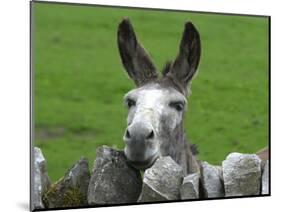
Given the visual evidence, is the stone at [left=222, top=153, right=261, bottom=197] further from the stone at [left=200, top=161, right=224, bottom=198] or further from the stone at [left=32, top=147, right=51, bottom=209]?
the stone at [left=32, top=147, right=51, bottom=209]

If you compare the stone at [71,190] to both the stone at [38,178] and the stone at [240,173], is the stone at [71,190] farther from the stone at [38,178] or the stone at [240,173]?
the stone at [240,173]

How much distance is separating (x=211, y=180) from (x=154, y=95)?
2.70ft

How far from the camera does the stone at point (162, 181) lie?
5.09 meters

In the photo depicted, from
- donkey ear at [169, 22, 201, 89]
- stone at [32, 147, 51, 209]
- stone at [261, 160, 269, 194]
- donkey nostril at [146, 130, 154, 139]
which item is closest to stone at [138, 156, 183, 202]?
donkey nostril at [146, 130, 154, 139]

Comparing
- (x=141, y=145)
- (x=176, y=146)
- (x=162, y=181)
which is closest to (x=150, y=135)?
(x=141, y=145)

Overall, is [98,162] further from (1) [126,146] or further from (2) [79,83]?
(2) [79,83]

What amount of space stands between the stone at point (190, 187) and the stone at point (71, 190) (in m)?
0.67

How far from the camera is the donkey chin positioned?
5.00 metres

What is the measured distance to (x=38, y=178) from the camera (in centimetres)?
502

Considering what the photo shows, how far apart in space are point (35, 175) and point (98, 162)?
44 centimetres

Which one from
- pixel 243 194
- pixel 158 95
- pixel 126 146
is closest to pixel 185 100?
pixel 158 95

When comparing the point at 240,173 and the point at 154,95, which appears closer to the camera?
the point at 154,95

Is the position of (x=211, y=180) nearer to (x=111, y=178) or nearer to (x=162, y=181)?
(x=162, y=181)
